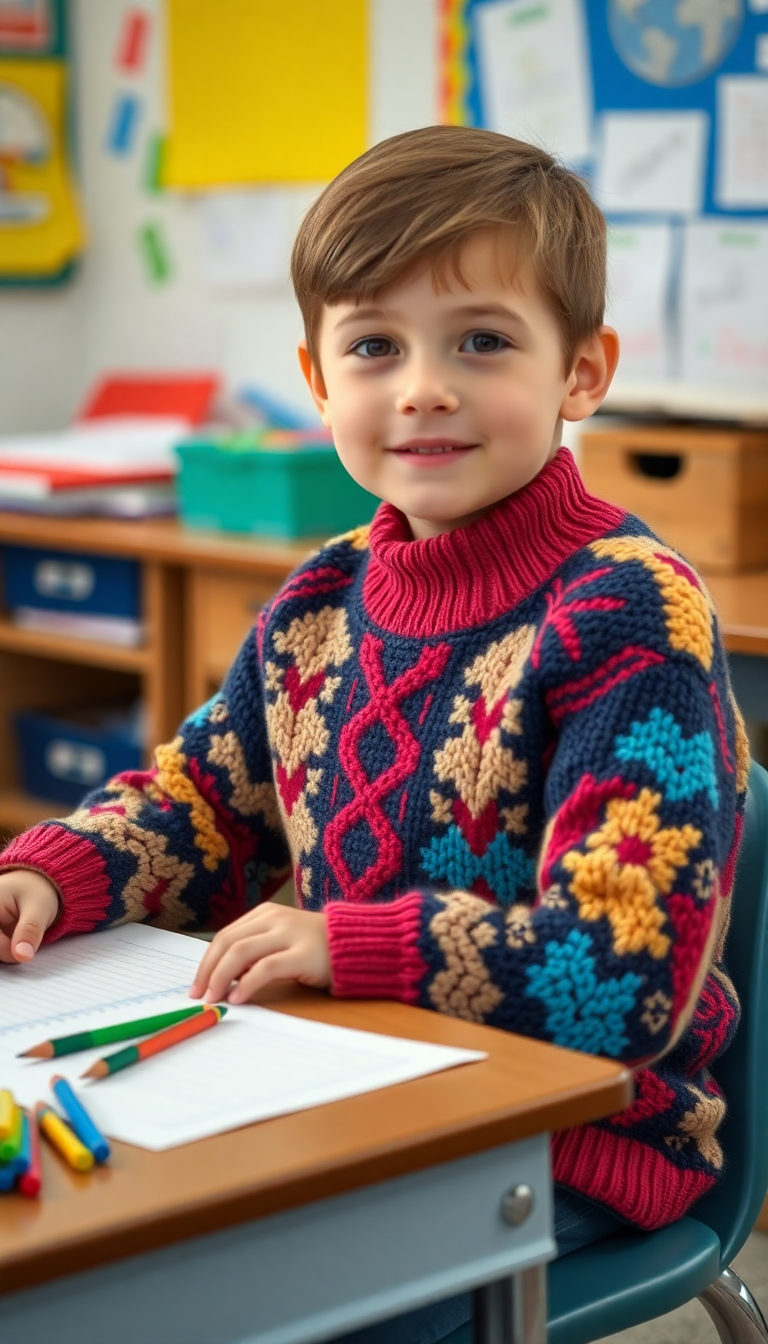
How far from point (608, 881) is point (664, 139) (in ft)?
5.89

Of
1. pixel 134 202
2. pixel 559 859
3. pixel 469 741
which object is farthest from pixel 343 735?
pixel 134 202

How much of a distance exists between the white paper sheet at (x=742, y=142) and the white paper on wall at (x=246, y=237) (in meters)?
0.86

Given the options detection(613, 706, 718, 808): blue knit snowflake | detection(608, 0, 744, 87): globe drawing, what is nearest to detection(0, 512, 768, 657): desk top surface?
detection(608, 0, 744, 87): globe drawing

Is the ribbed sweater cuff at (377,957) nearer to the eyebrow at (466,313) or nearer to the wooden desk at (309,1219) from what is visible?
the wooden desk at (309,1219)

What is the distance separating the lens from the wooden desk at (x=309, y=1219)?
0.68 meters

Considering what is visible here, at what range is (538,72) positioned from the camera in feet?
8.55

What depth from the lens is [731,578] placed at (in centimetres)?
220

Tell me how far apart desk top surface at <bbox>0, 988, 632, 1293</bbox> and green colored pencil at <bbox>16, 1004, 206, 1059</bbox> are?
113mm

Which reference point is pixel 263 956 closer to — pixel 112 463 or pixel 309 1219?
pixel 309 1219

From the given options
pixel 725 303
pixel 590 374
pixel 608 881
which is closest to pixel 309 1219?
pixel 608 881

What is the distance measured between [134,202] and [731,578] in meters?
1.67

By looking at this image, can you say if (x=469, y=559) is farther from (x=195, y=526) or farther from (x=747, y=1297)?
(x=195, y=526)

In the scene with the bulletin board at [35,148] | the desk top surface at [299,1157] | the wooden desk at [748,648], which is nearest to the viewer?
the desk top surface at [299,1157]

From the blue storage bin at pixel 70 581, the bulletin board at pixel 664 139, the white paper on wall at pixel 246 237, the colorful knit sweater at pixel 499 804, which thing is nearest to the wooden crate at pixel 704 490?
the bulletin board at pixel 664 139
